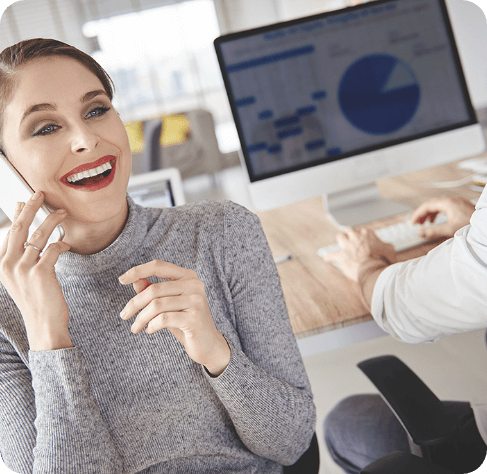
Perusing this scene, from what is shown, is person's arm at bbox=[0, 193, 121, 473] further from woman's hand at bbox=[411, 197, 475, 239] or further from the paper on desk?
the paper on desk

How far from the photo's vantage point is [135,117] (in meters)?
8.20

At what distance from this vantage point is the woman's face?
76cm

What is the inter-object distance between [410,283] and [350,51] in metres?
0.81

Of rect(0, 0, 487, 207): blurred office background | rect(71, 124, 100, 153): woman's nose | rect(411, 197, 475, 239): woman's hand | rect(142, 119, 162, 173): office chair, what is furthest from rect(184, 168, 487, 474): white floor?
rect(0, 0, 487, 207): blurred office background

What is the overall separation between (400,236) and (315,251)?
0.75 ft

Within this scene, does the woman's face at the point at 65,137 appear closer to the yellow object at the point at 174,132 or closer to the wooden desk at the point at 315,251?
the wooden desk at the point at 315,251

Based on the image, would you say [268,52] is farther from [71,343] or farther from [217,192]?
[217,192]

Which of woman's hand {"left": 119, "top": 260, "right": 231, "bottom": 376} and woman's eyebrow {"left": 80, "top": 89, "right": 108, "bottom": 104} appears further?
woman's eyebrow {"left": 80, "top": 89, "right": 108, "bottom": 104}

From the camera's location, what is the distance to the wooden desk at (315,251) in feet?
3.24

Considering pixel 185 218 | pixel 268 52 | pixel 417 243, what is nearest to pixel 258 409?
pixel 185 218

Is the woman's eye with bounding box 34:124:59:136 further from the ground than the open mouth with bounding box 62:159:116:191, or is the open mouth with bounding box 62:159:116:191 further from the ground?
the woman's eye with bounding box 34:124:59:136

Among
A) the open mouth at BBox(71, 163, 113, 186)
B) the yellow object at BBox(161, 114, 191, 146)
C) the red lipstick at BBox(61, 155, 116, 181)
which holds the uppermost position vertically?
the yellow object at BBox(161, 114, 191, 146)

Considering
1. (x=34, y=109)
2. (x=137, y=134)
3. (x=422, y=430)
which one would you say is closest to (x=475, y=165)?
(x=422, y=430)

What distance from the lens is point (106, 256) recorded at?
0.83 meters
